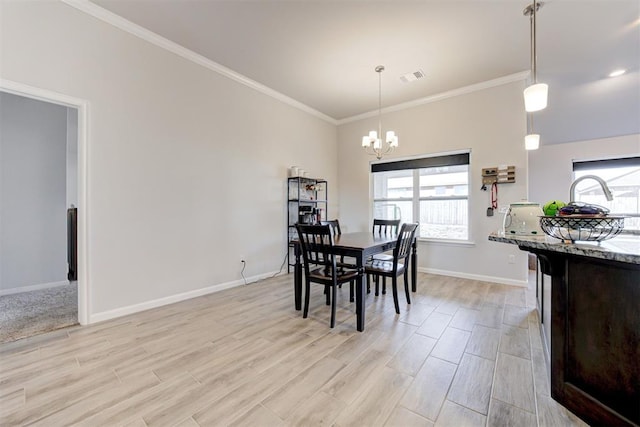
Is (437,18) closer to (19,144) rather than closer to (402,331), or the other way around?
(402,331)

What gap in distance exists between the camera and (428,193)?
4730 millimetres

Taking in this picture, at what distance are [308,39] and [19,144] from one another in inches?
161

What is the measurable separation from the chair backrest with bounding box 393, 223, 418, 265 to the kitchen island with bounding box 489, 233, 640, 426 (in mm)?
1269

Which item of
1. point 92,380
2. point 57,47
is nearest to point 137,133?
point 57,47

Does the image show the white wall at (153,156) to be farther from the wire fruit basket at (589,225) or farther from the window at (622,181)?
the window at (622,181)

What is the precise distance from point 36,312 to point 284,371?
9.62 feet

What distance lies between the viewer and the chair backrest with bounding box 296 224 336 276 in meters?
2.52

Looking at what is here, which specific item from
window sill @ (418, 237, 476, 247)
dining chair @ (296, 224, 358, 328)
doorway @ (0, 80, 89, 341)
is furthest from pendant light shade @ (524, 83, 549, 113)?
doorway @ (0, 80, 89, 341)

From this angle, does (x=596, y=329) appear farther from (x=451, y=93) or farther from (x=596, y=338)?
(x=451, y=93)

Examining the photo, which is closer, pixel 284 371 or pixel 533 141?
pixel 284 371

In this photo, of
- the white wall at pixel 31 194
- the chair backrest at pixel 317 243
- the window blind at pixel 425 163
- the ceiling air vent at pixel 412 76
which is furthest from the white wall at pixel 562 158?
the white wall at pixel 31 194

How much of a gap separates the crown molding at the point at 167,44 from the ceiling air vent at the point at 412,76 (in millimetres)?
1899

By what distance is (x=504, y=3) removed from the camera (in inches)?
98.8

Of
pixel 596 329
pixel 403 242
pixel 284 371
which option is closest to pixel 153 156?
pixel 284 371
